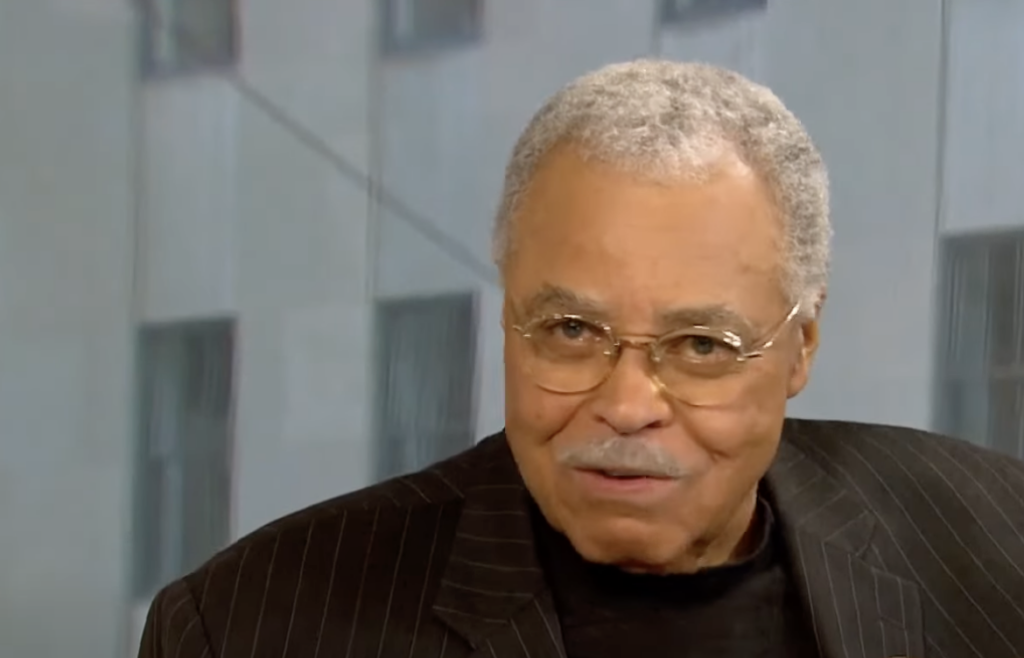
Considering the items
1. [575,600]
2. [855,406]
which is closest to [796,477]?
[575,600]

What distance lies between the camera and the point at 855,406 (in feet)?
5.64

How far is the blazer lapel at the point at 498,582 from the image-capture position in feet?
3.77

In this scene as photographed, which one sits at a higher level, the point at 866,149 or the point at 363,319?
the point at 866,149

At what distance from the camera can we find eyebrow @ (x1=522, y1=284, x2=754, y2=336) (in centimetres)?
105

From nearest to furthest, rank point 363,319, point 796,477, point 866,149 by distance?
1. point 796,477
2. point 866,149
3. point 363,319

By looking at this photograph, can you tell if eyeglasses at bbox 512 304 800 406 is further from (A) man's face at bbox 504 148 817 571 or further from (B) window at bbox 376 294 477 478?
(B) window at bbox 376 294 477 478

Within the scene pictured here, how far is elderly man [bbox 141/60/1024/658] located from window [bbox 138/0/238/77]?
821 millimetres

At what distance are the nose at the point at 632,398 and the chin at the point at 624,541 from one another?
0.09 metres

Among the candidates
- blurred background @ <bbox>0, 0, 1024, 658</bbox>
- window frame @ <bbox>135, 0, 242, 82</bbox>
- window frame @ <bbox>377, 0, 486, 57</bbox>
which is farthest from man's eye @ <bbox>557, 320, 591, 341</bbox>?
window frame @ <bbox>135, 0, 242, 82</bbox>

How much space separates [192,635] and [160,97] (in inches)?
36.0

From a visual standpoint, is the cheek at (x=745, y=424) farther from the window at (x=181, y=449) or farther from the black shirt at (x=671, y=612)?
the window at (x=181, y=449)

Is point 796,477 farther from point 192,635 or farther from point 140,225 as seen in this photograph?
point 140,225

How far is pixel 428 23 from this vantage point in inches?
71.3

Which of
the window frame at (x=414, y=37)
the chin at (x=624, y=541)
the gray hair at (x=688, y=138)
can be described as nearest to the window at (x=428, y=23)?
the window frame at (x=414, y=37)
